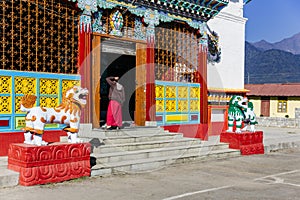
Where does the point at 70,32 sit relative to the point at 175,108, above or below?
Result: above

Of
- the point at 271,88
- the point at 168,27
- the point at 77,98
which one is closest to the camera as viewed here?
the point at 77,98

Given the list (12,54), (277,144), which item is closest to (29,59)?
(12,54)

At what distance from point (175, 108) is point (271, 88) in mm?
20123

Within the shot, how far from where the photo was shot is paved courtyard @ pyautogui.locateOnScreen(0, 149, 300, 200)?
6.91 m

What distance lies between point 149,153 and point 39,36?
416 centimetres

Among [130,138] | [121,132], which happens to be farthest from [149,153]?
[121,132]

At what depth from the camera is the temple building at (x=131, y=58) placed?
9.67 metres

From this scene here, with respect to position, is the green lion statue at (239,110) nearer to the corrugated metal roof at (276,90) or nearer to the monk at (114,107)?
the monk at (114,107)

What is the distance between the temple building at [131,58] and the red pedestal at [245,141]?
1858mm

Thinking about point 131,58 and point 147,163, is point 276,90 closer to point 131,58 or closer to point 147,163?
point 131,58

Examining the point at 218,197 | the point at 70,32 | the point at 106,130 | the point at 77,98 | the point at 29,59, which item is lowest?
the point at 218,197

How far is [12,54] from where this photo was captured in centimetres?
952

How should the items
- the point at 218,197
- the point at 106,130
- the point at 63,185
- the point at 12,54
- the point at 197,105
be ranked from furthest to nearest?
1. the point at 197,105
2. the point at 106,130
3. the point at 12,54
4. the point at 63,185
5. the point at 218,197

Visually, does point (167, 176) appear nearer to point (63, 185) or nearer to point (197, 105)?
point (63, 185)
